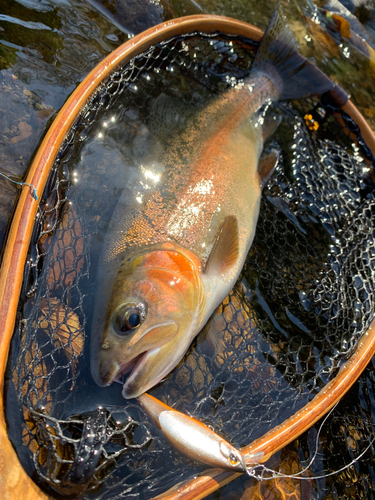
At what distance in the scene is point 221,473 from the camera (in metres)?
1.90

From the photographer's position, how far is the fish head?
7.08 ft

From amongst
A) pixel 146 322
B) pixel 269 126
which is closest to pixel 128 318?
pixel 146 322

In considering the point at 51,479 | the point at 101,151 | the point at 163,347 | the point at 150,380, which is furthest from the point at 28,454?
the point at 101,151

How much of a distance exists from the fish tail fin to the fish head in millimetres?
2514

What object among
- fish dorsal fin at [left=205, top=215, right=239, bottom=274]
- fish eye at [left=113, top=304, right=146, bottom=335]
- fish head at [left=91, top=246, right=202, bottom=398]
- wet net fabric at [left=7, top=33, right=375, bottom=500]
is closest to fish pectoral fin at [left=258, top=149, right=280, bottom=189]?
wet net fabric at [left=7, top=33, right=375, bottom=500]

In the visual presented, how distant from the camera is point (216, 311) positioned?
293 cm

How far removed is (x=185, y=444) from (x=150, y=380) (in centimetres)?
43

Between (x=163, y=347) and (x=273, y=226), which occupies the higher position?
(x=273, y=226)

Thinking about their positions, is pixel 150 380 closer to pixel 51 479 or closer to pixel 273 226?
pixel 51 479

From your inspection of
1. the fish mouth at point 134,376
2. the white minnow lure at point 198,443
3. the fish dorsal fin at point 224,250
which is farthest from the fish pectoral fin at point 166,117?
the white minnow lure at point 198,443

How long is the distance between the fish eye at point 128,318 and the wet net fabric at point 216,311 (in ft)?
1.11

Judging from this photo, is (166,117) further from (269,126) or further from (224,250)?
(224,250)

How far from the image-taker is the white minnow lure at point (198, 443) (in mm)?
1876

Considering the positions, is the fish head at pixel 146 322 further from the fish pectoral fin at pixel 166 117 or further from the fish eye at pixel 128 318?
the fish pectoral fin at pixel 166 117
